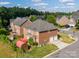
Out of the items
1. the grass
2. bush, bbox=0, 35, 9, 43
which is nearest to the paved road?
the grass

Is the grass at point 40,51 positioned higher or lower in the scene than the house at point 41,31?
lower

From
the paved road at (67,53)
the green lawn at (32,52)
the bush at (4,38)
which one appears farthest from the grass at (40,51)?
the bush at (4,38)

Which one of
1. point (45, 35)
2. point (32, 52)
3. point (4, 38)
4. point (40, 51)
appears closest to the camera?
point (32, 52)

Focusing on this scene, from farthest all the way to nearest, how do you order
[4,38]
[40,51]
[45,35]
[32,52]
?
[45,35] → [4,38] → [40,51] → [32,52]

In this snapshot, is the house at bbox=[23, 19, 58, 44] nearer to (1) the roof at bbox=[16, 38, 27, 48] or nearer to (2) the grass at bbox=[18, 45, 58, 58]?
(2) the grass at bbox=[18, 45, 58, 58]

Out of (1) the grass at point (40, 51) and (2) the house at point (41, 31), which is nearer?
(1) the grass at point (40, 51)

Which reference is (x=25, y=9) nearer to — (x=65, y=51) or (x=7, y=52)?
(x=7, y=52)

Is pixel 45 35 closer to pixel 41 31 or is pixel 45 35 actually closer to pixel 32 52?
pixel 41 31

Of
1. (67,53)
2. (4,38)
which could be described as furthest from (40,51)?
(4,38)

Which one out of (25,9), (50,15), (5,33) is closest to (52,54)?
(50,15)

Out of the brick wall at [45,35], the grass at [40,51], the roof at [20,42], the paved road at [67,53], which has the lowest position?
the paved road at [67,53]

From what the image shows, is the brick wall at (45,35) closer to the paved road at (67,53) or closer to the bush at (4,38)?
the paved road at (67,53)

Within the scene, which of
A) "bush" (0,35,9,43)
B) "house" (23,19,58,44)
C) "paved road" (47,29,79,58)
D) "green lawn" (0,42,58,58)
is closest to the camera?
"green lawn" (0,42,58,58)
